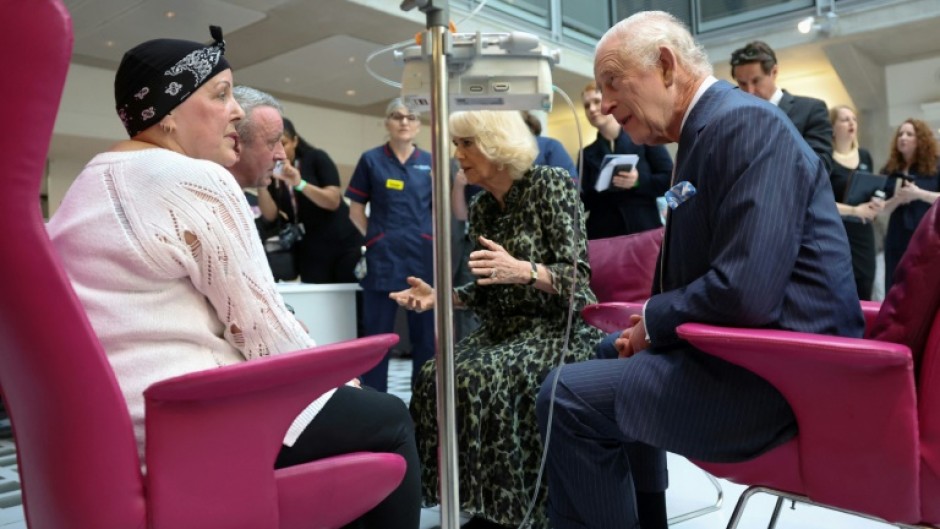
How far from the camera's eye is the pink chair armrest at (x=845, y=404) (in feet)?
3.40

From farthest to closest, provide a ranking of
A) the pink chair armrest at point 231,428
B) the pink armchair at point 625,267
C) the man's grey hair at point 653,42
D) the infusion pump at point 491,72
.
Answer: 1. the pink armchair at point 625,267
2. the man's grey hair at point 653,42
3. the infusion pump at point 491,72
4. the pink chair armrest at point 231,428

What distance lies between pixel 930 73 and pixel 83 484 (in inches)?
363

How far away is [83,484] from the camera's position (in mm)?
900

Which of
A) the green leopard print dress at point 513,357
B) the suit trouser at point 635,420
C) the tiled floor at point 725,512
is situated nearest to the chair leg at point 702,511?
the tiled floor at point 725,512

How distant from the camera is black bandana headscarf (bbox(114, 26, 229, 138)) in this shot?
3.99 ft

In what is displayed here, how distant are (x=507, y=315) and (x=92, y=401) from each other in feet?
4.14

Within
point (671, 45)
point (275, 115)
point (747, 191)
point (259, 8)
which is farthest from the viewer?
point (259, 8)

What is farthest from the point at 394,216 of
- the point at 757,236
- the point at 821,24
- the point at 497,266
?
the point at 821,24

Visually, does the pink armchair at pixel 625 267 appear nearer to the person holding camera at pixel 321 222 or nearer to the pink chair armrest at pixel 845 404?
the pink chair armrest at pixel 845 404

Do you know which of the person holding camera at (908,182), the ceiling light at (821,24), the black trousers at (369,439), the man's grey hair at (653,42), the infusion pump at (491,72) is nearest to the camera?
the black trousers at (369,439)

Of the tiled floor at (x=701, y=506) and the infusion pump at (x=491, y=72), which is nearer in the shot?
the infusion pump at (x=491, y=72)

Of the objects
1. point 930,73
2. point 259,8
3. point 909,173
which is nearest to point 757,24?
point 930,73

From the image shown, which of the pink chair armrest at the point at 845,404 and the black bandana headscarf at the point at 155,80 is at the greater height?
the black bandana headscarf at the point at 155,80

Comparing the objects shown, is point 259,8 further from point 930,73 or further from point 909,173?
point 930,73
